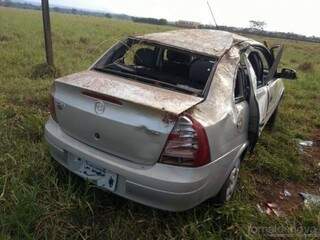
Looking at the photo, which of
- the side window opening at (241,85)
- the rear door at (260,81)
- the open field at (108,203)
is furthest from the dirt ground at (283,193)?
the side window opening at (241,85)

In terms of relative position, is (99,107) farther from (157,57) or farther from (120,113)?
(157,57)

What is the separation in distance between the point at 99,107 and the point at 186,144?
2.34ft

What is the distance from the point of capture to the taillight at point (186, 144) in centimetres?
271

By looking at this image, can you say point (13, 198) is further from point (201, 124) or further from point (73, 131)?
point (201, 124)

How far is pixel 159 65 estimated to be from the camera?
408 centimetres

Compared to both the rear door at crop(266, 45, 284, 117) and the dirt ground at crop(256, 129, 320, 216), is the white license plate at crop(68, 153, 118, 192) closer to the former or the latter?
the dirt ground at crop(256, 129, 320, 216)

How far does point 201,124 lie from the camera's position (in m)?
2.75

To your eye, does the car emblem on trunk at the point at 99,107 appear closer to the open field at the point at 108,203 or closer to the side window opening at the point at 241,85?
the open field at the point at 108,203

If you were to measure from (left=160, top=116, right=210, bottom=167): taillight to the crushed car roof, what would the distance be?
1.07 metres

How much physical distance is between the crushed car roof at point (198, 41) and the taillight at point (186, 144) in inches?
42.2

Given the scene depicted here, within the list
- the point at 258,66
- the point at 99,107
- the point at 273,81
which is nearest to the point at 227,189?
the point at 99,107

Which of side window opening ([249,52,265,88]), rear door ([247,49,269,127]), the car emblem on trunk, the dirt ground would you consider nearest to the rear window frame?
the car emblem on trunk

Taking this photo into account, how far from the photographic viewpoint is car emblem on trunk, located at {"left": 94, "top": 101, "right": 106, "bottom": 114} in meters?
2.87

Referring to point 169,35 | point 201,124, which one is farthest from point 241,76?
point 201,124
